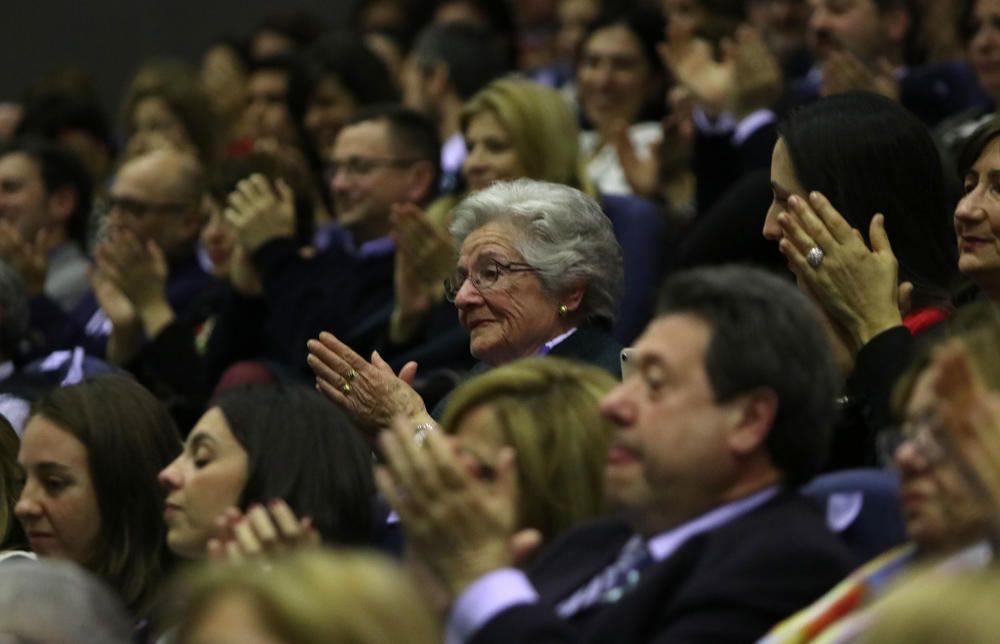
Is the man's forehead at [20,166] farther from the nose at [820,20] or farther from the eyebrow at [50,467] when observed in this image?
the eyebrow at [50,467]

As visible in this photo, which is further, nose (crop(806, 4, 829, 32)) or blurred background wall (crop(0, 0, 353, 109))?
blurred background wall (crop(0, 0, 353, 109))

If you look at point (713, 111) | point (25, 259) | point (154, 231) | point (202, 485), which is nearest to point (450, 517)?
point (202, 485)

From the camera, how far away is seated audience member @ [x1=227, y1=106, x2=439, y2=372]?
642 cm

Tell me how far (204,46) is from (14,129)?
2171mm

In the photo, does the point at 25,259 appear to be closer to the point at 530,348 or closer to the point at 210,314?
the point at 210,314

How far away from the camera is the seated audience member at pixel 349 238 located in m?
6.42

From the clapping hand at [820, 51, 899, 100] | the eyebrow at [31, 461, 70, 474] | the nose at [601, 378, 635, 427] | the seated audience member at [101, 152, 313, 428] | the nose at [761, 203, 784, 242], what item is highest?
the nose at [601, 378, 635, 427]

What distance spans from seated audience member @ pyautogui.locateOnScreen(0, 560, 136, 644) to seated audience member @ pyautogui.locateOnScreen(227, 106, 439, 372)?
3133 mm

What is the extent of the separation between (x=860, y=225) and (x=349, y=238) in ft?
9.50

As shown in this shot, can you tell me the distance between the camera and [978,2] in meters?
6.65

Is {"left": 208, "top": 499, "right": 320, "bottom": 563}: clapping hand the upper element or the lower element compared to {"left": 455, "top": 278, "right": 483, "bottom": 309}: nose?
upper

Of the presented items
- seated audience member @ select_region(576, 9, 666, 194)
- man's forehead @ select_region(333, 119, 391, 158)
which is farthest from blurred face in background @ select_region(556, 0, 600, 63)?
man's forehead @ select_region(333, 119, 391, 158)

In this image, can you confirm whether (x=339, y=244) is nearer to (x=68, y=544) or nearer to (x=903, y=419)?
(x=68, y=544)

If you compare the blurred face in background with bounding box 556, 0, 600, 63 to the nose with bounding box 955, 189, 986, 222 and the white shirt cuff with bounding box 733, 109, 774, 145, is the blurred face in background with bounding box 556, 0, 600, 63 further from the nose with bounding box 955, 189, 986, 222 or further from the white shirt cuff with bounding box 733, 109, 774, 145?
the nose with bounding box 955, 189, 986, 222
